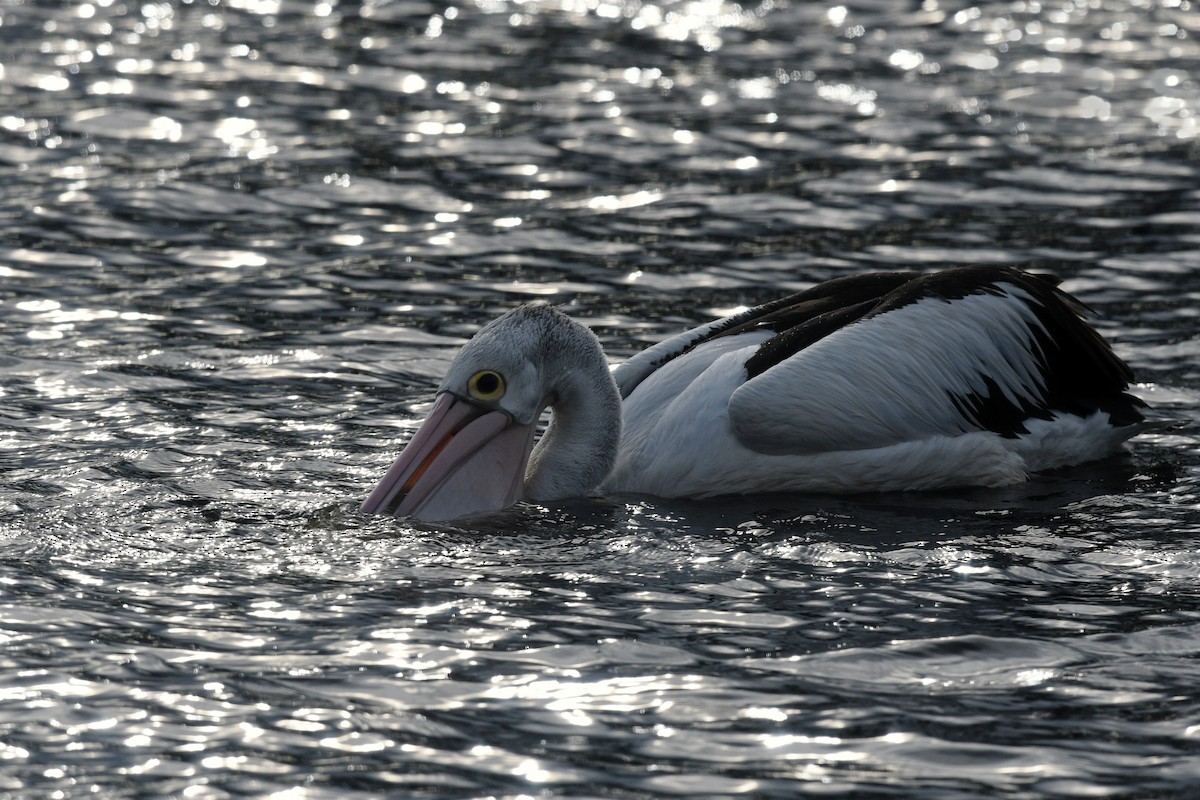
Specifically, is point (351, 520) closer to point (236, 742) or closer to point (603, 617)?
point (603, 617)

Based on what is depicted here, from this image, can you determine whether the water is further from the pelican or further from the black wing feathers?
the black wing feathers

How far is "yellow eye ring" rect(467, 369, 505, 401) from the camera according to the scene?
6395mm

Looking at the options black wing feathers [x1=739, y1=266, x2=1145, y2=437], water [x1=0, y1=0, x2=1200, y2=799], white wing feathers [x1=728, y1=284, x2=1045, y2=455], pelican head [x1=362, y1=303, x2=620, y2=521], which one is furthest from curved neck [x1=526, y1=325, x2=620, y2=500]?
black wing feathers [x1=739, y1=266, x2=1145, y2=437]

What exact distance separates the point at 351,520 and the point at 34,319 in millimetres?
3164

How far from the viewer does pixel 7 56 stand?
540 inches

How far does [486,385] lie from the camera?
253 inches

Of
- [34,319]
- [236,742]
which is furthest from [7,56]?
[236,742]

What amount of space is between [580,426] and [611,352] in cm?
167

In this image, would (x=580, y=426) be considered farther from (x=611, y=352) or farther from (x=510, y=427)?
(x=611, y=352)

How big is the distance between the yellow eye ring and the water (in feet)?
1.64

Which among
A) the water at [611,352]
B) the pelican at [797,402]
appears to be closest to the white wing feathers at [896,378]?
the pelican at [797,402]

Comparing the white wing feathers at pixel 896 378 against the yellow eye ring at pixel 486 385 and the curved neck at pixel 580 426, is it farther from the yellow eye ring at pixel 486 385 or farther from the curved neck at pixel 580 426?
the yellow eye ring at pixel 486 385

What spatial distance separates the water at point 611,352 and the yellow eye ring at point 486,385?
0.50 metres

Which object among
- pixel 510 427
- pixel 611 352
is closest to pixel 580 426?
pixel 510 427
